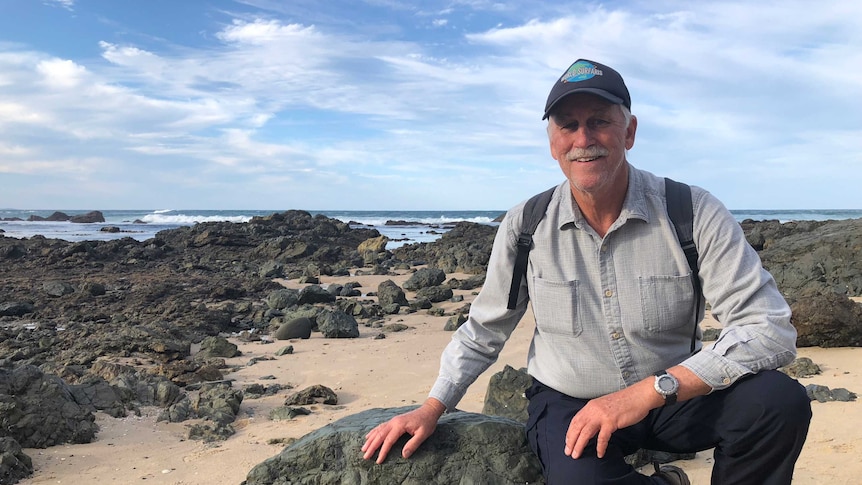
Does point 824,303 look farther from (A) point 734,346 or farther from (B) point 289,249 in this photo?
(B) point 289,249

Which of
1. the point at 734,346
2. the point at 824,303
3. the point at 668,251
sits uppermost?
the point at 668,251

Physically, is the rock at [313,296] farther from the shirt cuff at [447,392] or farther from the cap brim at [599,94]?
the cap brim at [599,94]

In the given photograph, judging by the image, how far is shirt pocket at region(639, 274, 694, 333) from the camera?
269 centimetres

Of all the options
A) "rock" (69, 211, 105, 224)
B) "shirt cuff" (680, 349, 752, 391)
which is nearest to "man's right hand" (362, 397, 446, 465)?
"shirt cuff" (680, 349, 752, 391)

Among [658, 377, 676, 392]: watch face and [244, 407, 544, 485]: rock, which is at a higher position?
[658, 377, 676, 392]: watch face

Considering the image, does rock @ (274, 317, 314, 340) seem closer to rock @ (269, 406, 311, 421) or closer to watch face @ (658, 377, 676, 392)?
rock @ (269, 406, 311, 421)

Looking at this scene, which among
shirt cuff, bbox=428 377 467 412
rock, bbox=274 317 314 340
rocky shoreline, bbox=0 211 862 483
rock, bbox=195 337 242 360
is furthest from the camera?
rock, bbox=274 317 314 340

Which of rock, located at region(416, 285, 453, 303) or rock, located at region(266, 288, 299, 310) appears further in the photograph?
rock, located at region(416, 285, 453, 303)

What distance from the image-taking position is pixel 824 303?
23.2 feet

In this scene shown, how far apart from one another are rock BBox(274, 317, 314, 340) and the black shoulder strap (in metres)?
6.97

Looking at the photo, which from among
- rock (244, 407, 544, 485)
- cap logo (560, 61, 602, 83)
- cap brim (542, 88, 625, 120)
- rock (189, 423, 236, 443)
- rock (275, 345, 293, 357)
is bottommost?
rock (189, 423, 236, 443)

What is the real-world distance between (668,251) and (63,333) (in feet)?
32.2

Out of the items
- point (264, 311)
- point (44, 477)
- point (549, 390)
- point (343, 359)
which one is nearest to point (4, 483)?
point (44, 477)

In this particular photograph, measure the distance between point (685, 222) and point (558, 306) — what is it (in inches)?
25.1
